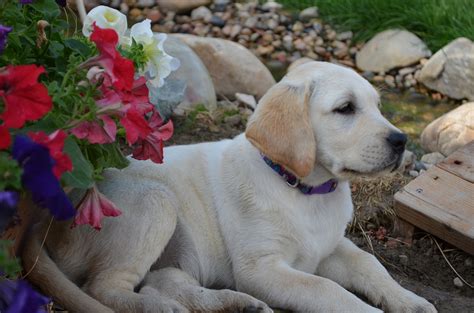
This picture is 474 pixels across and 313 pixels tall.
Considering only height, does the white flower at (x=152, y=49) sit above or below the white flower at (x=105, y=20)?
below

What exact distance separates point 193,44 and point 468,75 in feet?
7.92

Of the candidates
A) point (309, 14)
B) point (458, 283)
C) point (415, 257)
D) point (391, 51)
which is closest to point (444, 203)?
point (415, 257)

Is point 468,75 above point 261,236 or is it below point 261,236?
below

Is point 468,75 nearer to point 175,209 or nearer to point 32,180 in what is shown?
point 175,209

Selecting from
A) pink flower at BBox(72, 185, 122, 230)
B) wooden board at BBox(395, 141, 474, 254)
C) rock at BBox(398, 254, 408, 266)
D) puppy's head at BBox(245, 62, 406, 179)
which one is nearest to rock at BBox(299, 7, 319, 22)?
wooden board at BBox(395, 141, 474, 254)

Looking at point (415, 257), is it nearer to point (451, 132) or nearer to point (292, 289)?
point (292, 289)

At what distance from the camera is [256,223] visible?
3.55m

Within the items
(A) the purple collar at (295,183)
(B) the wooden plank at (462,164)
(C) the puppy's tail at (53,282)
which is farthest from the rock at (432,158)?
(C) the puppy's tail at (53,282)

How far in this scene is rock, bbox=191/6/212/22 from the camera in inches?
360

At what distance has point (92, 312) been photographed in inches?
118

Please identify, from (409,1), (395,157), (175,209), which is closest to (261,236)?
(175,209)

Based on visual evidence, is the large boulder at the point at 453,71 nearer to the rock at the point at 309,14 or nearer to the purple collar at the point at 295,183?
the rock at the point at 309,14

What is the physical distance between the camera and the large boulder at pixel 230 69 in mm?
6867

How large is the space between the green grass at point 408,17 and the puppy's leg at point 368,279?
4490 mm
